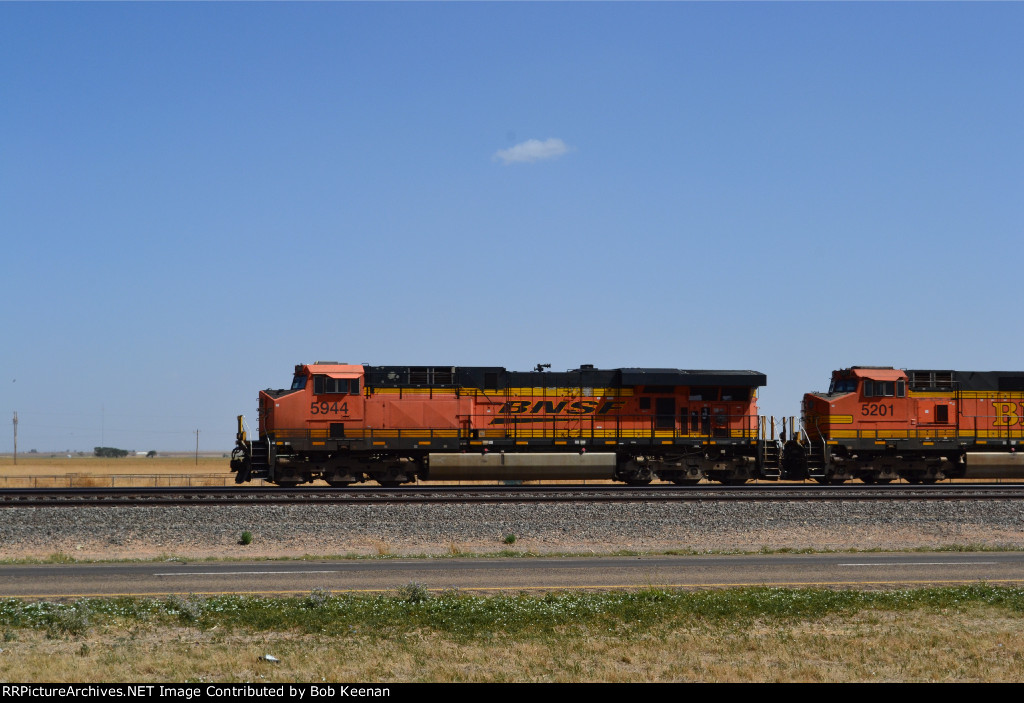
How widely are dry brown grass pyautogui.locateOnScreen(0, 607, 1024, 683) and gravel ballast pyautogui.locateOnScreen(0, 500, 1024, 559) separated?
8.76 m

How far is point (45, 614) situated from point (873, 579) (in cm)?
1285

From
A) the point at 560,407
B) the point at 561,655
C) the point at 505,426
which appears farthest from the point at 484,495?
the point at 561,655

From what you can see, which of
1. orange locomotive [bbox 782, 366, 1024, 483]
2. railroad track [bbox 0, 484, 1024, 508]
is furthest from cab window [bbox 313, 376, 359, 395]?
orange locomotive [bbox 782, 366, 1024, 483]

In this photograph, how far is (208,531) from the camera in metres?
22.2

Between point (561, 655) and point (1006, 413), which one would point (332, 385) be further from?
point (1006, 413)

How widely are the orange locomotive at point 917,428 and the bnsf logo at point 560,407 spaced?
24.5 ft

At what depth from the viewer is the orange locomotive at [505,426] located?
3089 cm

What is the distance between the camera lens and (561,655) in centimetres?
1059

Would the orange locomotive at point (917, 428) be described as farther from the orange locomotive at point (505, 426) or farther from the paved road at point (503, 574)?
the paved road at point (503, 574)

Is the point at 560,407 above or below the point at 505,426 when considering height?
above

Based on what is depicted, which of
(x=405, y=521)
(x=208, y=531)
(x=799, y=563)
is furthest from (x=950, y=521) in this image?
(x=208, y=531)

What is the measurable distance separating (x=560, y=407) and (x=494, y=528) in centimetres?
1005

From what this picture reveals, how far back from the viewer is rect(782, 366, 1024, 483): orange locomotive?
33.2 metres

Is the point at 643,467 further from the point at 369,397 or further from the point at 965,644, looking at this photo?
the point at 965,644
